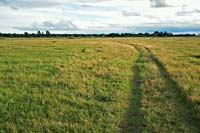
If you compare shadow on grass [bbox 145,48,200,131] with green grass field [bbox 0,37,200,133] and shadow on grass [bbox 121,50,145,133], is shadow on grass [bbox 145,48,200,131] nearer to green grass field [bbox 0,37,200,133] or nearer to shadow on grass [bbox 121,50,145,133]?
green grass field [bbox 0,37,200,133]

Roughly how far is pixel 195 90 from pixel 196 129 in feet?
13.9

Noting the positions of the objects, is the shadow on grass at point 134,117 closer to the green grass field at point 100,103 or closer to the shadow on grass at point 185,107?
the green grass field at point 100,103

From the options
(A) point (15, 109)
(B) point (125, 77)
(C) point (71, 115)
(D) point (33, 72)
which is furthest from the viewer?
(D) point (33, 72)

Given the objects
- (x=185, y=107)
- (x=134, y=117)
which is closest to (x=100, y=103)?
(x=134, y=117)

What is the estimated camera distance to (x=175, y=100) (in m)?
10.5

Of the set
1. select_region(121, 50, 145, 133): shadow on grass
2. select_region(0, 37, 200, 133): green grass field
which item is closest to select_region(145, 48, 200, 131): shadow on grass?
select_region(0, 37, 200, 133): green grass field

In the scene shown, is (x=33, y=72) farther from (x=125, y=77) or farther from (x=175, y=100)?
(x=175, y=100)

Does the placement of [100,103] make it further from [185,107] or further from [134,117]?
[185,107]

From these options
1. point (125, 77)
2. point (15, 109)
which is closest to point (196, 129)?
point (15, 109)

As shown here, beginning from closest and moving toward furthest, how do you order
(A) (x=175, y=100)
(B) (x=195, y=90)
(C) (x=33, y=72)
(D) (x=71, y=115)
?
1. (D) (x=71, y=115)
2. (A) (x=175, y=100)
3. (B) (x=195, y=90)
4. (C) (x=33, y=72)

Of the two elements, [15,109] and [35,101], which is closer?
[15,109]

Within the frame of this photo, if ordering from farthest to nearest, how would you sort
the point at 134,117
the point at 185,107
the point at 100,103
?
1. the point at 100,103
2. the point at 185,107
3. the point at 134,117

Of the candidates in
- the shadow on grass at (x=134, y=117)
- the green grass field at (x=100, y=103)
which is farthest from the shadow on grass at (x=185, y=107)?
the shadow on grass at (x=134, y=117)

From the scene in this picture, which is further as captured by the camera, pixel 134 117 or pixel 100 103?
pixel 100 103
